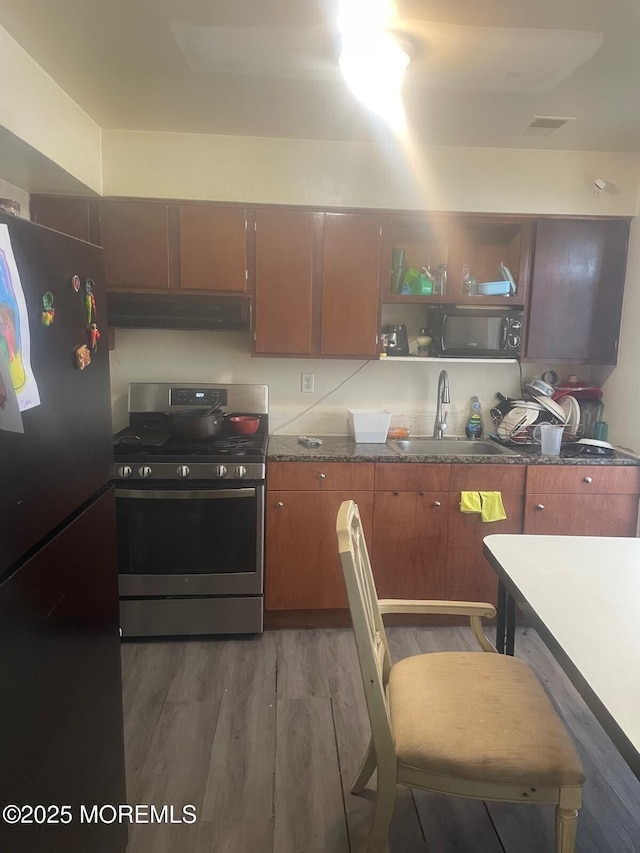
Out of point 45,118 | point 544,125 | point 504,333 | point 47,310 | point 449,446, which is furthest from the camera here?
point 449,446

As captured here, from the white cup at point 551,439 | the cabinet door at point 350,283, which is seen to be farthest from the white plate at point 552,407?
the cabinet door at point 350,283

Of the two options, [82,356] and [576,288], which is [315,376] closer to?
[576,288]

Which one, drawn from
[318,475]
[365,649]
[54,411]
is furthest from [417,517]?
[54,411]

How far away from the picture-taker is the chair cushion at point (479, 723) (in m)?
1.29

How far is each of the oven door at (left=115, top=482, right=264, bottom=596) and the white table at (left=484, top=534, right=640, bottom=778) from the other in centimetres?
117

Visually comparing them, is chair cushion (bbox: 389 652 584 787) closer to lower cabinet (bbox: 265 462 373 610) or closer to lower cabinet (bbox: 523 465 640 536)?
lower cabinet (bbox: 265 462 373 610)

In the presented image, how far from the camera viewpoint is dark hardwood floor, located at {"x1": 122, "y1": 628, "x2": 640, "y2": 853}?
164 centimetres

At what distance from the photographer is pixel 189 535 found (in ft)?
8.46

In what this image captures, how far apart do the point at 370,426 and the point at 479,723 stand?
5.71 feet

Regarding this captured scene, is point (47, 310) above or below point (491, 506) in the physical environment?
above

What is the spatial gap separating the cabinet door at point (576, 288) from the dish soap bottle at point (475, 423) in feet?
1.38

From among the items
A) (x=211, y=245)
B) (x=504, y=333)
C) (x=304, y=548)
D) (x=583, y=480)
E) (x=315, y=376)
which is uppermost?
(x=211, y=245)

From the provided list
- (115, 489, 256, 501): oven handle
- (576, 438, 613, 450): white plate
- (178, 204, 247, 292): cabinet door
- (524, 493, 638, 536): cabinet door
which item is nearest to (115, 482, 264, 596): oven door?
(115, 489, 256, 501): oven handle

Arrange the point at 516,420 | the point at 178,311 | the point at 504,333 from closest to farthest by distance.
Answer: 1. the point at 178,311
2. the point at 504,333
3. the point at 516,420
